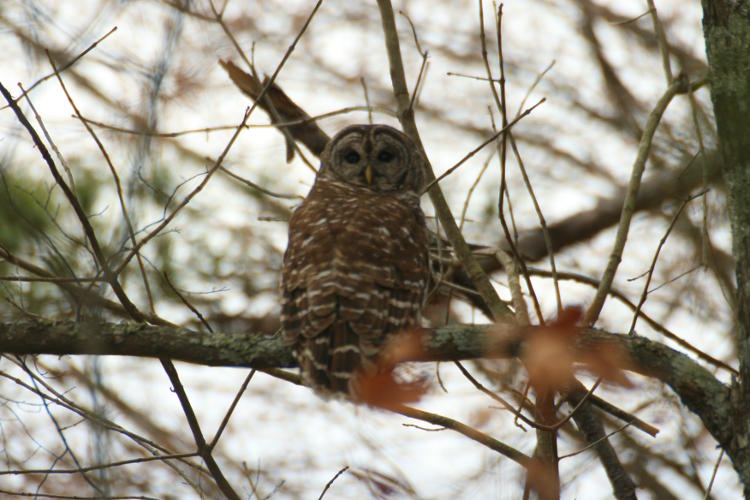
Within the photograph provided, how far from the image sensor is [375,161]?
18.6 ft

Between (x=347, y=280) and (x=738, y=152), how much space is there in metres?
1.69

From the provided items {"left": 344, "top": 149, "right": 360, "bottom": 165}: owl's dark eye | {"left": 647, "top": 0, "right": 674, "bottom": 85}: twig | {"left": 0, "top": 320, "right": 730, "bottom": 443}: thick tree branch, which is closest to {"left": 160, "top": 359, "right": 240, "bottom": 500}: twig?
{"left": 0, "top": 320, "right": 730, "bottom": 443}: thick tree branch

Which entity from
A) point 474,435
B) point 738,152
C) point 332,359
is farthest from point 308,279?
point 738,152

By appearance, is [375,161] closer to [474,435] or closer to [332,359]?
[332,359]

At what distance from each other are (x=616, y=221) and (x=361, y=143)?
258 cm

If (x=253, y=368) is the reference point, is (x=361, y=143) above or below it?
above

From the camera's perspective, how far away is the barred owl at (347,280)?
3.64m

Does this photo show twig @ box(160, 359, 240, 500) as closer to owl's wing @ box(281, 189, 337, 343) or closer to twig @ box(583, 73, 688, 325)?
owl's wing @ box(281, 189, 337, 343)

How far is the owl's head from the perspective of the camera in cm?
557

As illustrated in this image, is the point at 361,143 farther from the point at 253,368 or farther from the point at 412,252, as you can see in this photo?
the point at 253,368

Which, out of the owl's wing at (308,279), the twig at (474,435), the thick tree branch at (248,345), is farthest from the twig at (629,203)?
the owl's wing at (308,279)

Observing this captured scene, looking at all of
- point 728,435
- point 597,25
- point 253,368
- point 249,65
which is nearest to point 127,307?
point 253,368

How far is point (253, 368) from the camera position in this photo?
3.63 metres

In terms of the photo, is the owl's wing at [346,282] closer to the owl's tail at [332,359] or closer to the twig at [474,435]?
the owl's tail at [332,359]
